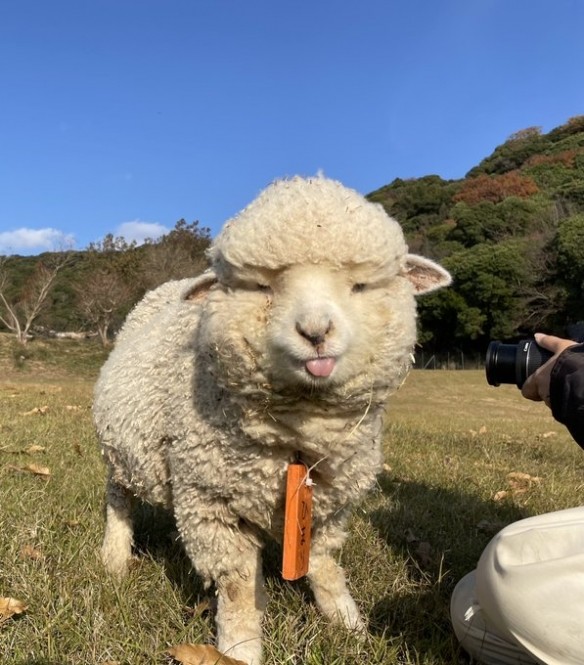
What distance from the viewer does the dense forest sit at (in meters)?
31.4

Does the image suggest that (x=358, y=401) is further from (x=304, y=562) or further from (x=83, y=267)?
(x=83, y=267)

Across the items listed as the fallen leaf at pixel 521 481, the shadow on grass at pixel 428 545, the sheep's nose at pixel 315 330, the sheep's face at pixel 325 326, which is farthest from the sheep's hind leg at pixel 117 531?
the fallen leaf at pixel 521 481

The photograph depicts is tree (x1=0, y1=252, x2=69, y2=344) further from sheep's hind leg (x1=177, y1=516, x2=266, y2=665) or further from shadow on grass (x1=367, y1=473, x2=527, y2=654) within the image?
sheep's hind leg (x1=177, y1=516, x2=266, y2=665)

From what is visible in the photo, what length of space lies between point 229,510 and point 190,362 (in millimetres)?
544

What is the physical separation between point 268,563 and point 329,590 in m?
0.52

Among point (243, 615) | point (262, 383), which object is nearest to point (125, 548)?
point (243, 615)

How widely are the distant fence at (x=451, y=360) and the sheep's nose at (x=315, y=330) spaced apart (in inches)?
1163

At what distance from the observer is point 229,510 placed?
2143 mm

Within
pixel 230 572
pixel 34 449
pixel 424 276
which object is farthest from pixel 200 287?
pixel 34 449

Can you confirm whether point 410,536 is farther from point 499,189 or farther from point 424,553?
point 499,189

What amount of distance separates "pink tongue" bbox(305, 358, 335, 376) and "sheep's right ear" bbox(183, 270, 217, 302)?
539 millimetres

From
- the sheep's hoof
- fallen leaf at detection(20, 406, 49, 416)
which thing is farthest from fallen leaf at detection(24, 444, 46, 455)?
fallen leaf at detection(20, 406, 49, 416)

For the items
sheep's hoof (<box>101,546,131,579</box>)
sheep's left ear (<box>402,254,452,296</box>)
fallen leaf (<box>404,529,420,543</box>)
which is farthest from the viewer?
fallen leaf (<box>404,529,420,543</box>)

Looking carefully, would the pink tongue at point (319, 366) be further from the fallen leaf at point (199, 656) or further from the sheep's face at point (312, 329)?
the fallen leaf at point (199, 656)
